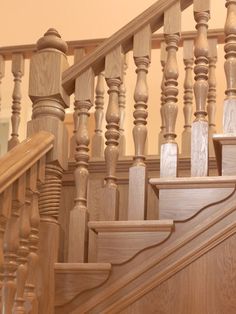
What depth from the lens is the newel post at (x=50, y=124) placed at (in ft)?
8.22

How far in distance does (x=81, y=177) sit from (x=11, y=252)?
507 mm

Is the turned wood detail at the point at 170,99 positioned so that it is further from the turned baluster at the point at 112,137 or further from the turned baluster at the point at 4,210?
the turned baluster at the point at 4,210

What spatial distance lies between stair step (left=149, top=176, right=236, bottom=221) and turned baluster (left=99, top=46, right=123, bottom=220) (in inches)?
7.0

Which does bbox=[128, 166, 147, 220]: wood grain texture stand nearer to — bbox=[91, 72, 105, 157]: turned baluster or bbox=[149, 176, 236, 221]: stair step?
bbox=[149, 176, 236, 221]: stair step

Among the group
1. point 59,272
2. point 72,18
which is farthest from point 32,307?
point 72,18

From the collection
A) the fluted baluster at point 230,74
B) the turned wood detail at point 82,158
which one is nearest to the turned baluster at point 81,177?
the turned wood detail at point 82,158

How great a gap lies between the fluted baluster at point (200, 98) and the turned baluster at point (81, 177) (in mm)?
397

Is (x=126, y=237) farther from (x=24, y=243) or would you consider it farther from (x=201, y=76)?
(x=201, y=76)

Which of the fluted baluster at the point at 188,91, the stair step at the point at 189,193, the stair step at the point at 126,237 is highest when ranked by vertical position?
the fluted baluster at the point at 188,91

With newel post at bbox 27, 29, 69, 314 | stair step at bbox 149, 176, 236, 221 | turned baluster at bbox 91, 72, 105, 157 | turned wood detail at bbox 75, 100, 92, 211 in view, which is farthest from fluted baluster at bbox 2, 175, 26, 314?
turned baluster at bbox 91, 72, 105, 157

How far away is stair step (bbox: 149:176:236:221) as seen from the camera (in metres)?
2.42

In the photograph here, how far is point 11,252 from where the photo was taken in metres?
2.18

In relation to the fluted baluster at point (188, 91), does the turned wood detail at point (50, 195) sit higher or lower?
lower

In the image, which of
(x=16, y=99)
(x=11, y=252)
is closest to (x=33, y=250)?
(x=11, y=252)
